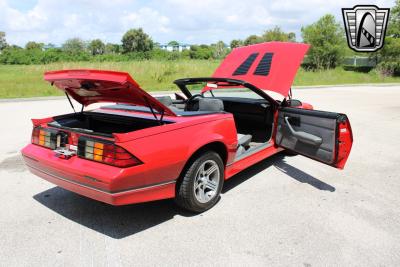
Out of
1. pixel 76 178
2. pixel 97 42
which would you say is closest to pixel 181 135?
pixel 76 178

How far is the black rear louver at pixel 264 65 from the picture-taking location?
4.72 meters

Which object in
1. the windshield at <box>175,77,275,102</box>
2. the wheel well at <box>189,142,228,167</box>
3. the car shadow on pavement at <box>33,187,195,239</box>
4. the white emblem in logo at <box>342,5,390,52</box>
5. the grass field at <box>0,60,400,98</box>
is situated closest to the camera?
the car shadow on pavement at <box>33,187,195,239</box>

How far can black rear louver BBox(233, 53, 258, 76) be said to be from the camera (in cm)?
499

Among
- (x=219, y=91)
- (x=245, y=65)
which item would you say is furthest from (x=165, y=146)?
(x=219, y=91)

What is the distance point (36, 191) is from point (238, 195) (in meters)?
2.42

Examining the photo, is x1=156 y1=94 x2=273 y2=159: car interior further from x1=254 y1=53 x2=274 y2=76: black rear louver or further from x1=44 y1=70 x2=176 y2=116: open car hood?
x1=44 y1=70 x2=176 y2=116: open car hood

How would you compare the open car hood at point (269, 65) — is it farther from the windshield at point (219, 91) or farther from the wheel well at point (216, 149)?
the wheel well at point (216, 149)

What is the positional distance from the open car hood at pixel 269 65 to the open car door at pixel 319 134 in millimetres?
429

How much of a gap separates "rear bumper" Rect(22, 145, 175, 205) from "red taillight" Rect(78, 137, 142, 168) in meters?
0.05

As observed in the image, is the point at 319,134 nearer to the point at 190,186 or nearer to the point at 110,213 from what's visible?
the point at 190,186

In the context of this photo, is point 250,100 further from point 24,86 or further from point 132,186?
point 24,86

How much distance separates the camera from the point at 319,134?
394cm

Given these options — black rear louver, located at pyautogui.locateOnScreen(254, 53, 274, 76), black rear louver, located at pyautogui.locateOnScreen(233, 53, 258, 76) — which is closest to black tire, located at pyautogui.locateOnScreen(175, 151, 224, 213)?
black rear louver, located at pyautogui.locateOnScreen(254, 53, 274, 76)

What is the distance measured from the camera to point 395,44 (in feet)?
102
